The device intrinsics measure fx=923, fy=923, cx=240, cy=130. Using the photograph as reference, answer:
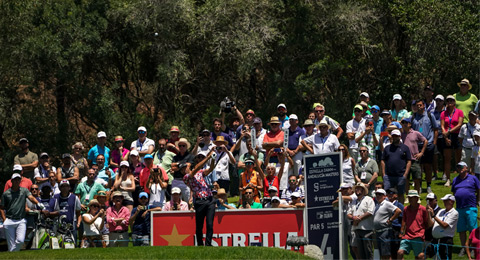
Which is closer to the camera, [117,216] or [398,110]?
[117,216]

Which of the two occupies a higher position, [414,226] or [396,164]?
[396,164]

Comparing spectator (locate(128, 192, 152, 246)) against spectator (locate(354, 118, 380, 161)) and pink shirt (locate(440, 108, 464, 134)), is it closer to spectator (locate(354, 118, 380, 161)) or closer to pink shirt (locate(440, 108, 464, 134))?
spectator (locate(354, 118, 380, 161))

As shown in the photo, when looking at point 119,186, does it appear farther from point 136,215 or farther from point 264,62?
point 264,62

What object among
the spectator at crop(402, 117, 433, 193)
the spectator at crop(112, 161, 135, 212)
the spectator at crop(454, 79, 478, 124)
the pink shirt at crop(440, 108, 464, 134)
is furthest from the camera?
the spectator at crop(454, 79, 478, 124)

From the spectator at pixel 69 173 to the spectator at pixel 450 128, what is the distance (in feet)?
30.2

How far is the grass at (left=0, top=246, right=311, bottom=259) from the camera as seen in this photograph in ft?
→ 55.2

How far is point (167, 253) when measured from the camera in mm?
17219

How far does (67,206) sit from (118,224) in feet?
4.55

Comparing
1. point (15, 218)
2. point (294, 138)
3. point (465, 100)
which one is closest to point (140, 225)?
point (15, 218)

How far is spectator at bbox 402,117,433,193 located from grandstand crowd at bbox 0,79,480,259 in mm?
26

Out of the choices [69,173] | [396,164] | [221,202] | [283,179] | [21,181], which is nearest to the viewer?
[221,202]

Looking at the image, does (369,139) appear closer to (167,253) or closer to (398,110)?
(398,110)

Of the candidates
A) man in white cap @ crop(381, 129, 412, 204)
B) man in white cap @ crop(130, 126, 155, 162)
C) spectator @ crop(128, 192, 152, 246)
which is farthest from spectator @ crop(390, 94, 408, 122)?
spectator @ crop(128, 192, 152, 246)

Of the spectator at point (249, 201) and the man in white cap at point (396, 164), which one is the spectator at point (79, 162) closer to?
A: the spectator at point (249, 201)
